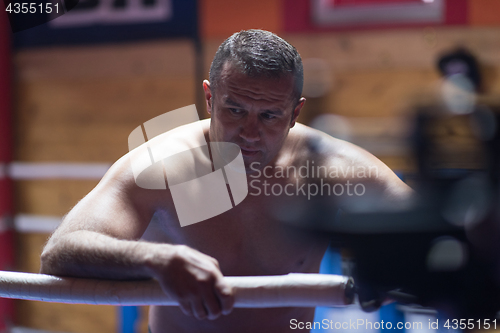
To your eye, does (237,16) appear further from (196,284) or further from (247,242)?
(196,284)

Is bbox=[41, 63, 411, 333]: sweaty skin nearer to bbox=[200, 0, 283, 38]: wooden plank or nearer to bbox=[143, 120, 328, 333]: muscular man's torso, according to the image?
bbox=[143, 120, 328, 333]: muscular man's torso

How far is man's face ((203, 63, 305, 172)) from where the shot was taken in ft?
2.48

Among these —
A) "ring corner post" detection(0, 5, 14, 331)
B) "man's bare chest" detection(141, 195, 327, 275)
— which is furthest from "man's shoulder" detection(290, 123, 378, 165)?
"ring corner post" detection(0, 5, 14, 331)

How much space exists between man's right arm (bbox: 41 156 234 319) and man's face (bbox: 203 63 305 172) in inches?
6.4

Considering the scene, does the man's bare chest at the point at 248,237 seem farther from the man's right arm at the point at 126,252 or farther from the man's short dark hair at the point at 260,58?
the man's short dark hair at the point at 260,58

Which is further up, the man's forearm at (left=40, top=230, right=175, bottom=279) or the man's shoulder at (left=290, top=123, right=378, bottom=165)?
the man's shoulder at (left=290, top=123, right=378, bottom=165)

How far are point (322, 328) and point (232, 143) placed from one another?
62 cm

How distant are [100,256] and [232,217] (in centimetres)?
30

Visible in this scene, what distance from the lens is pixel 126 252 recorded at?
60 centimetres

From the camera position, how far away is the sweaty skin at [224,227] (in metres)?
0.56

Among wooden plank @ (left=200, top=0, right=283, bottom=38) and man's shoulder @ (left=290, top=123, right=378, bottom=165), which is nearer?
man's shoulder @ (left=290, top=123, right=378, bottom=165)

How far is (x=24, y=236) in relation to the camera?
2252 millimetres

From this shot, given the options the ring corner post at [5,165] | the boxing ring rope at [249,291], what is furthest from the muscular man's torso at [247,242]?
the ring corner post at [5,165]

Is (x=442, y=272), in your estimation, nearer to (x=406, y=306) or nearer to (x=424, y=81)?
(x=406, y=306)
